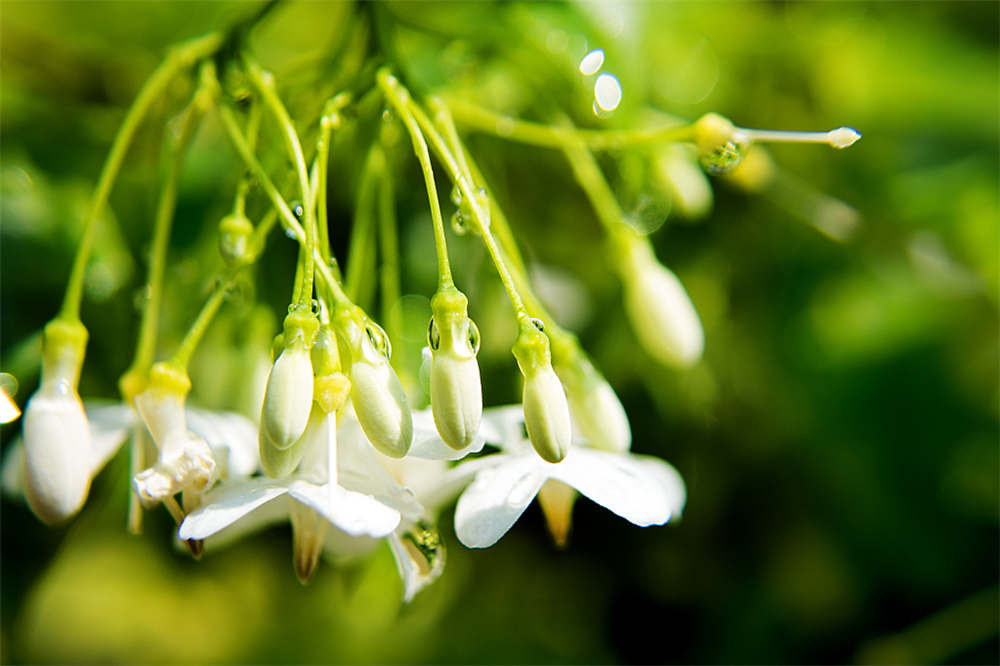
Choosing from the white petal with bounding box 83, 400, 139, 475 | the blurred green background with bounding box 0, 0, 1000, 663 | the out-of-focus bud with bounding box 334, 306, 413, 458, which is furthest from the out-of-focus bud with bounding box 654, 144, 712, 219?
the white petal with bounding box 83, 400, 139, 475

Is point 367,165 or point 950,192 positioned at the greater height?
point 367,165

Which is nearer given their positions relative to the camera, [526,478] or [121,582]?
[526,478]

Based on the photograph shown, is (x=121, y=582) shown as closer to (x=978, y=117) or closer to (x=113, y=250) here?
(x=113, y=250)

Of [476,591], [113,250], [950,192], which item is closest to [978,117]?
[950,192]

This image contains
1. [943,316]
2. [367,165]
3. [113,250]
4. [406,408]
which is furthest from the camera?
[943,316]

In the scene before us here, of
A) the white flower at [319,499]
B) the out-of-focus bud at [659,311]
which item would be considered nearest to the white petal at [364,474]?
the white flower at [319,499]

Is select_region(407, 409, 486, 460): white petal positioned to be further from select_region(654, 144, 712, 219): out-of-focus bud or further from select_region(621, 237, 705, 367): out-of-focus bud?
select_region(654, 144, 712, 219): out-of-focus bud
